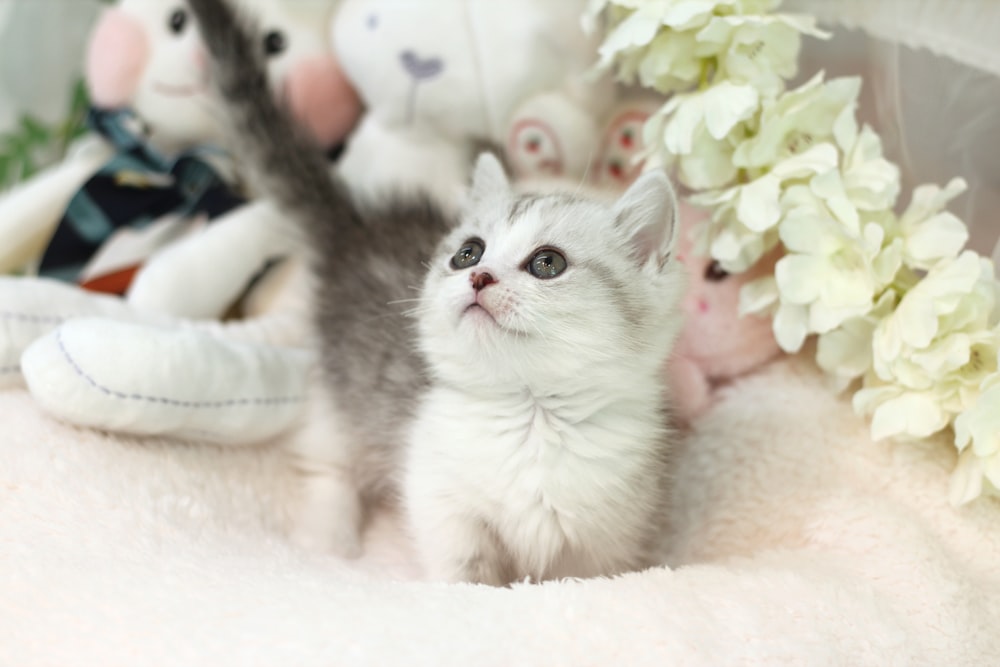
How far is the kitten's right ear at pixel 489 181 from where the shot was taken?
1.26 metres

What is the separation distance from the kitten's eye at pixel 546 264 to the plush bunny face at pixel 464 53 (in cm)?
66

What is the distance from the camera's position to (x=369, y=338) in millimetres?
1458

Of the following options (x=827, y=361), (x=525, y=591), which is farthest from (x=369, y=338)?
(x=827, y=361)

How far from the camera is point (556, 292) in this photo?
100 cm

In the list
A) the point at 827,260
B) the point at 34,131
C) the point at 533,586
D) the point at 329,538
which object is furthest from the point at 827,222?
the point at 34,131

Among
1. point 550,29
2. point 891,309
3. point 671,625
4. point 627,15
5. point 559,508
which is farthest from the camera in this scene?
point 550,29

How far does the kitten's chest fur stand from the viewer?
109 centimetres

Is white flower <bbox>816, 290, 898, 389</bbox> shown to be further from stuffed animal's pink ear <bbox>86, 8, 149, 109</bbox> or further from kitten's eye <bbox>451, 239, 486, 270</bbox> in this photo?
stuffed animal's pink ear <bbox>86, 8, 149, 109</bbox>

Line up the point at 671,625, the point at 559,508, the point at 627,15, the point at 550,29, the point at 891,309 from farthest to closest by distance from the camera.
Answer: the point at 550,29
the point at 627,15
the point at 891,309
the point at 559,508
the point at 671,625

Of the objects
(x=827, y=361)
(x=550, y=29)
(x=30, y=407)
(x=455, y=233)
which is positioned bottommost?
(x=827, y=361)

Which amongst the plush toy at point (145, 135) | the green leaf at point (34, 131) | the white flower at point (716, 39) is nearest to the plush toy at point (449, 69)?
the plush toy at point (145, 135)

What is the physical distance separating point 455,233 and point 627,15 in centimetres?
49

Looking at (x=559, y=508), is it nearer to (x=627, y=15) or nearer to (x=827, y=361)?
(x=827, y=361)

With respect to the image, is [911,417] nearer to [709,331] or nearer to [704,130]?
[709,331]
